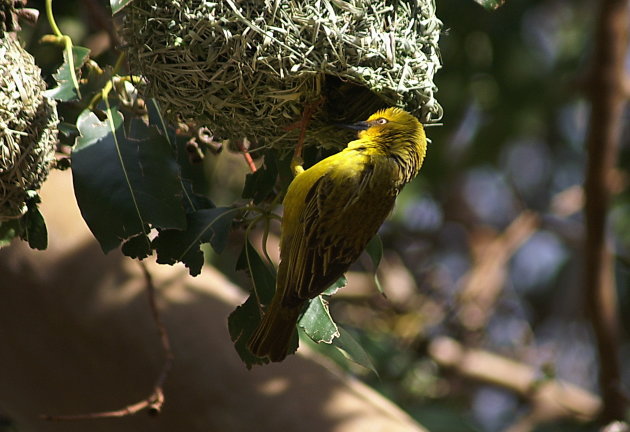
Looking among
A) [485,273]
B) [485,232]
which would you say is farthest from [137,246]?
[485,232]

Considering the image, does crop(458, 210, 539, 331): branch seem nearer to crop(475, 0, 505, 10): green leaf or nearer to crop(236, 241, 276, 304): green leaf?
crop(236, 241, 276, 304): green leaf

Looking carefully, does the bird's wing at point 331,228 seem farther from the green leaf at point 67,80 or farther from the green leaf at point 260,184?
the green leaf at point 67,80

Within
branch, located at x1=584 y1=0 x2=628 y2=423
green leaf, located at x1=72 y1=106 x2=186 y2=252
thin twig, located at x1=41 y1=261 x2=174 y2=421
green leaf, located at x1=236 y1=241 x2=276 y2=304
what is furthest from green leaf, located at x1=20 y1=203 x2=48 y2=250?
branch, located at x1=584 y1=0 x2=628 y2=423

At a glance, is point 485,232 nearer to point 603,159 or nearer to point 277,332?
point 603,159

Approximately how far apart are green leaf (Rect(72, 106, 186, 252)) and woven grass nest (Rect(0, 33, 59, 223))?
8cm

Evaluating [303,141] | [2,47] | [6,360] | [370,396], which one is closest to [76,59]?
[2,47]

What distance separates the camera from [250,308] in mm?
2191

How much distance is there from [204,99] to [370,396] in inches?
57.0

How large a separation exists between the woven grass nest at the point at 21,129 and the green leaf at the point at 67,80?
0.04m

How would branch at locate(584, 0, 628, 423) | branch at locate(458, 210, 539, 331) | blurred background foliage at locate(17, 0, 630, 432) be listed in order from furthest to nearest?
branch at locate(458, 210, 539, 331) → blurred background foliage at locate(17, 0, 630, 432) → branch at locate(584, 0, 628, 423)

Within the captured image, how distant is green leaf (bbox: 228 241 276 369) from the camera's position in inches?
84.7

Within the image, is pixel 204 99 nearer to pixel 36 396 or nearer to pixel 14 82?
pixel 14 82

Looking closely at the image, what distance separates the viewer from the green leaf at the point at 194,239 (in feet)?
6.64

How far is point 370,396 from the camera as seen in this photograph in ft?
9.86
